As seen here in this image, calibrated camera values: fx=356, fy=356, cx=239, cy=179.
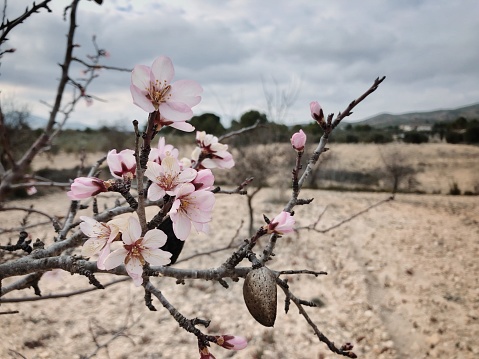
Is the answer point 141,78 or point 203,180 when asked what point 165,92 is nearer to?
point 141,78

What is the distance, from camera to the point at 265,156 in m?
8.95

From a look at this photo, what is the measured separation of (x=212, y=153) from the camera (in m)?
1.00

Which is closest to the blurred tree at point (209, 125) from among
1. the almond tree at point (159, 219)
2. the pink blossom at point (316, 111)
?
the pink blossom at point (316, 111)

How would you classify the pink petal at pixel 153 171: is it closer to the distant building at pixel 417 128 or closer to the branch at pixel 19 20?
the branch at pixel 19 20

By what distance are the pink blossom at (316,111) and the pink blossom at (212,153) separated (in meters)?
0.26

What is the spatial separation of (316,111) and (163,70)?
43 centimetres

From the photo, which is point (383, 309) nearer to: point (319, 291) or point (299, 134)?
point (319, 291)

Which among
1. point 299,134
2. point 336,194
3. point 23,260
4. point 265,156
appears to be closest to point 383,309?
point 299,134

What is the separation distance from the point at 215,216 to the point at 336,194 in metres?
4.40

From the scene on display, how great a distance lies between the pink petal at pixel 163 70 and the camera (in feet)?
2.06

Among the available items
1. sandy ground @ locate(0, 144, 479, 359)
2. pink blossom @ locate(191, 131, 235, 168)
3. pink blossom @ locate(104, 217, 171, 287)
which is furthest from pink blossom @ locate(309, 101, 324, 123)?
sandy ground @ locate(0, 144, 479, 359)

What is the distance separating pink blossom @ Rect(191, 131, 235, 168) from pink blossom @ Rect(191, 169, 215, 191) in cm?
29

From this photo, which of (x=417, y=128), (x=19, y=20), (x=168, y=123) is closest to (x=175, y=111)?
(x=168, y=123)

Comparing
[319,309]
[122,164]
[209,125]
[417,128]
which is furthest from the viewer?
[209,125]
